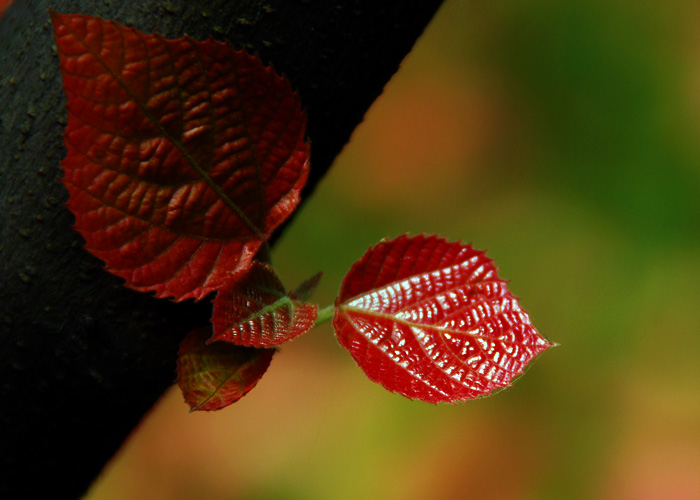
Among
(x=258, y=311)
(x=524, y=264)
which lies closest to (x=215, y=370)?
(x=258, y=311)

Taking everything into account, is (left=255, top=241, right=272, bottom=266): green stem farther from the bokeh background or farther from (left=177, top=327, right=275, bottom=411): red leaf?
the bokeh background

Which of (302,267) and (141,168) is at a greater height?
(141,168)

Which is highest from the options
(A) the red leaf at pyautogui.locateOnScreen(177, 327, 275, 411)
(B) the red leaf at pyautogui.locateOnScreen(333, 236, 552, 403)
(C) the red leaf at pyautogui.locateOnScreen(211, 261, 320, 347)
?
(B) the red leaf at pyautogui.locateOnScreen(333, 236, 552, 403)

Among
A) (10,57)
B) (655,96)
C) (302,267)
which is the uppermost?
(655,96)

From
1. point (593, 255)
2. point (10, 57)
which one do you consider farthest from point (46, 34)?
point (593, 255)

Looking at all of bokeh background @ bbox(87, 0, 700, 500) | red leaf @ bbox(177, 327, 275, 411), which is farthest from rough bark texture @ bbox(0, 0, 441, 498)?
bokeh background @ bbox(87, 0, 700, 500)

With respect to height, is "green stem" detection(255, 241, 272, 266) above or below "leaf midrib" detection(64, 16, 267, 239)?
below

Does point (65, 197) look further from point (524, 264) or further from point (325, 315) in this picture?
point (524, 264)

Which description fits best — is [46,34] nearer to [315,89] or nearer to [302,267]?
[315,89]
